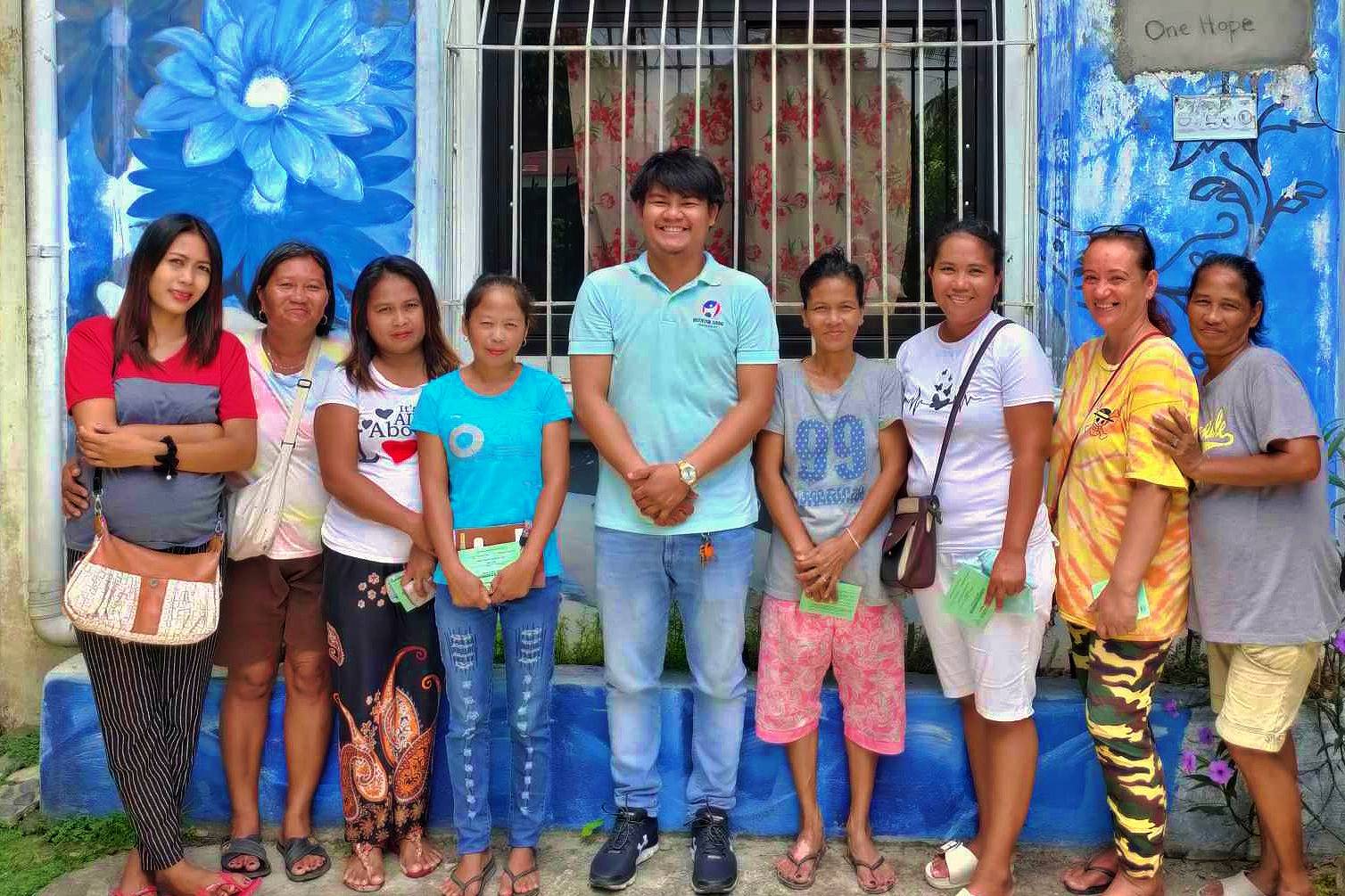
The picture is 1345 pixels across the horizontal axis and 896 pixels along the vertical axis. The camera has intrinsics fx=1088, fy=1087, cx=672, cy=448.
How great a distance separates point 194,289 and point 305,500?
66 cm

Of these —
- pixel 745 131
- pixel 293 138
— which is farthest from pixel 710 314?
pixel 293 138

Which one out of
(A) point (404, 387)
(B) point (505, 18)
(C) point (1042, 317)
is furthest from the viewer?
(B) point (505, 18)

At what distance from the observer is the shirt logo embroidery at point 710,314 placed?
300cm

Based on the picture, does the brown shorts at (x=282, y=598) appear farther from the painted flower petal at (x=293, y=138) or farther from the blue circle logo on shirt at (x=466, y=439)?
the painted flower petal at (x=293, y=138)

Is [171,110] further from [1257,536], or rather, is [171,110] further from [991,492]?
[1257,536]

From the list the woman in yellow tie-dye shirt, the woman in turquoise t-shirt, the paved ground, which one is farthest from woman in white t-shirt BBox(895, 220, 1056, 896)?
the woman in turquoise t-shirt

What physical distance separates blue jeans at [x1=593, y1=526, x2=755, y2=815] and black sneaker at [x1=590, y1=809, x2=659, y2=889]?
0.13ft

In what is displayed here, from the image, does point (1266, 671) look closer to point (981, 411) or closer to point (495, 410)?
point (981, 411)

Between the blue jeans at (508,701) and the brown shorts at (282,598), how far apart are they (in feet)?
1.48

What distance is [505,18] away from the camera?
4.21 meters

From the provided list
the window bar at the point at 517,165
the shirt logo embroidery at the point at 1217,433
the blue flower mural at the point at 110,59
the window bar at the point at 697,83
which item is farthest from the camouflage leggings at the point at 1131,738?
the blue flower mural at the point at 110,59

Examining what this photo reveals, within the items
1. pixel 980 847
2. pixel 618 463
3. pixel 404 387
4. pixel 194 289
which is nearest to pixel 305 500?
pixel 404 387

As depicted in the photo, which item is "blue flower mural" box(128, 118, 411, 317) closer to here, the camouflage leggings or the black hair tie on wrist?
the black hair tie on wrist

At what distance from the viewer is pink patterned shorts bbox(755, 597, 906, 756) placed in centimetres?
310
